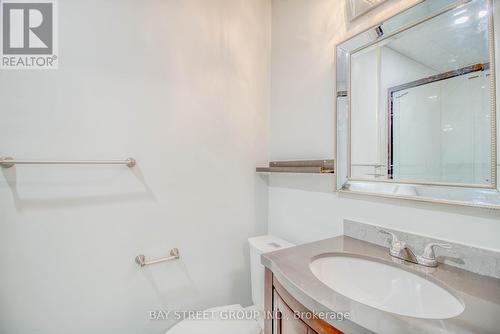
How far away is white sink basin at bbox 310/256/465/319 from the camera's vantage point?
0.63 metres

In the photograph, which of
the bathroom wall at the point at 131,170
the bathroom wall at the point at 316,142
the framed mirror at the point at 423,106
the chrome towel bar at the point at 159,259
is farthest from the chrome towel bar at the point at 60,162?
the framed mirror at the point at 423,106

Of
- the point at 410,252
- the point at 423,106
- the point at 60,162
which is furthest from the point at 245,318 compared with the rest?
the point at 423,106

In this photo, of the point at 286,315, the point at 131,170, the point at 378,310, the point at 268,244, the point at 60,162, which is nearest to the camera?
the point at 378,310

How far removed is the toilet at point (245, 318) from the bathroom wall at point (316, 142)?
0.22 m

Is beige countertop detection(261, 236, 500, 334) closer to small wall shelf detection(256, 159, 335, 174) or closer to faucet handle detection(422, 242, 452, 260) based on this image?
faucet handle detection(422, 242, 452, 260)

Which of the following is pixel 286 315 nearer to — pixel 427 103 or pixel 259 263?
pixel 259 263

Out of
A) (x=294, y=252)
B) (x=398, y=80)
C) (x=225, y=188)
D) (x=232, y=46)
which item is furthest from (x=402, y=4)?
(x=225, y=188)

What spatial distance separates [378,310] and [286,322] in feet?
1.09

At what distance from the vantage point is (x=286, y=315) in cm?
73

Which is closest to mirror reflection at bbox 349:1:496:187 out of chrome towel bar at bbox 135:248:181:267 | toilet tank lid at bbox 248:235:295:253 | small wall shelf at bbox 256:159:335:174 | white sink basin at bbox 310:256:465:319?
small wall shelf at bbox 256:159:335:174

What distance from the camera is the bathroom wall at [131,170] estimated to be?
1060mm

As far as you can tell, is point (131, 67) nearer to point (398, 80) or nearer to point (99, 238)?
point (99, 238)

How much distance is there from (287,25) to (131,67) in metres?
1.06

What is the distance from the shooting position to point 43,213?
107cm
